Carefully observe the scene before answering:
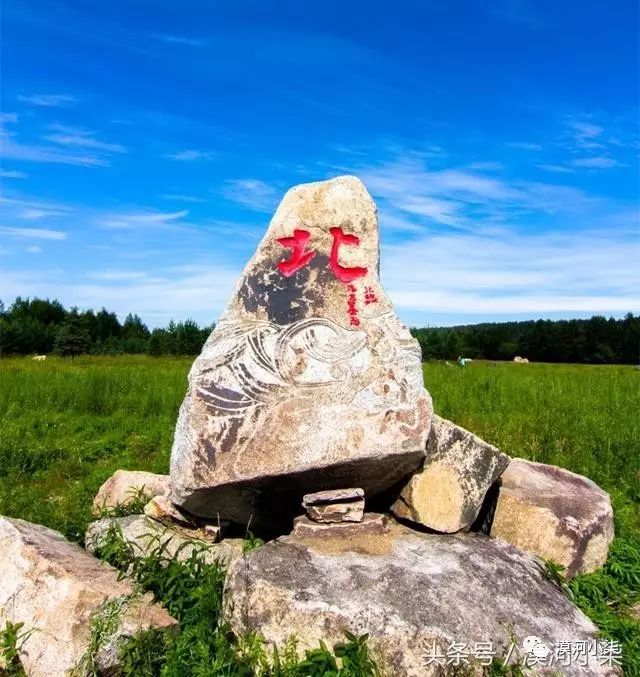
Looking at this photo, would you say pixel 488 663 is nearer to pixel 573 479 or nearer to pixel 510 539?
pixel 510 539

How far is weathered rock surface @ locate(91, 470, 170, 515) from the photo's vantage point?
5559 millimetres

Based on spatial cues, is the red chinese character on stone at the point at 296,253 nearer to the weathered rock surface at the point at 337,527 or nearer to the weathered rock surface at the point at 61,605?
the weathered rock surface at the point at 337,527

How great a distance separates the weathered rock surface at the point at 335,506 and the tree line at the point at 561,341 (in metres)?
29.2

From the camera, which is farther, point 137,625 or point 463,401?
point 463,401

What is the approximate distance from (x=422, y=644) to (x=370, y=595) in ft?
1.18

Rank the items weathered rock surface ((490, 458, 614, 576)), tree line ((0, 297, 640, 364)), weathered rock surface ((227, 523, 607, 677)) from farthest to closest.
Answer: tree line ((0, 297, 640, 364)) → weathered rock surface ((490, 458, 614, 576)) → weathered rock surface ((227, 523, 607, 677))

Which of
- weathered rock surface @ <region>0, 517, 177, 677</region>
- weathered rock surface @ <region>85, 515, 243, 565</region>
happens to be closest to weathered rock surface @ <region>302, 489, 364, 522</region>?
weathered rock surface @ <region>85, 515, 243, 565</region>

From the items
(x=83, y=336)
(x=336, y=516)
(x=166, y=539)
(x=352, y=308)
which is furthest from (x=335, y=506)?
(x=83, y=336)

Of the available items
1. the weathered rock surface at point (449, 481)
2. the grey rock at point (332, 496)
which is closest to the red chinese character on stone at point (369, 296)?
the weathered rock surface at point (449, 481)

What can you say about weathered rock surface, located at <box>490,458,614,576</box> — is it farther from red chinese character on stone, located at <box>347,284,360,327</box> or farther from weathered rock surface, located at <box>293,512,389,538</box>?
red chinese character on stone, located at <box>347,284,360,327</box>

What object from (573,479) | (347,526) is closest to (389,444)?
(347,526)

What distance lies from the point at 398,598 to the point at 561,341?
36.4 meters

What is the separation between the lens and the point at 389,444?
416 cm

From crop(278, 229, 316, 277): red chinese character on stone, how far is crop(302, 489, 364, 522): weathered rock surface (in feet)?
5.36
